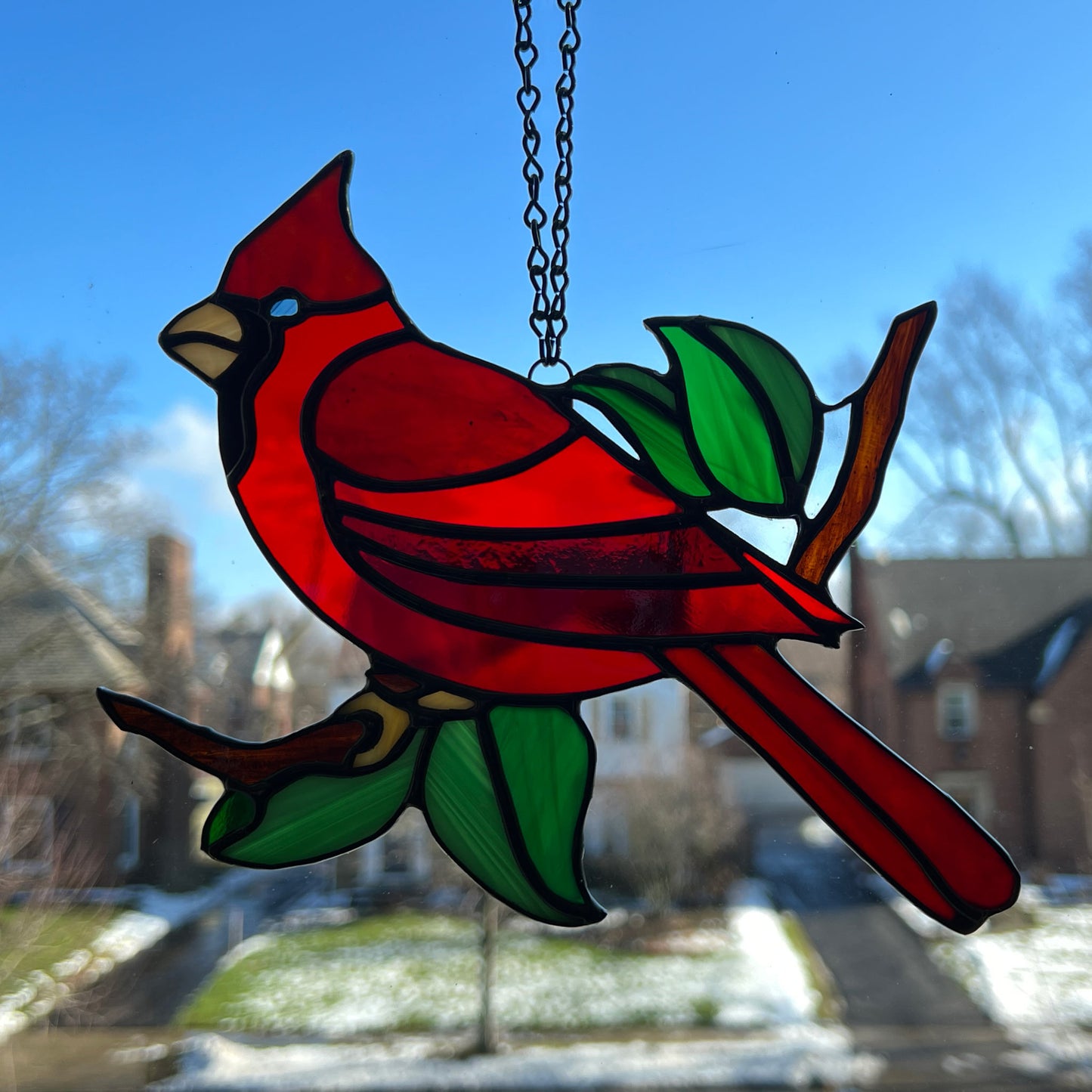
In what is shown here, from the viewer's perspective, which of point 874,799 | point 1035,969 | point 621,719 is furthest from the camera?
point 1035,969

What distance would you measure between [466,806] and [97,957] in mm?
1681

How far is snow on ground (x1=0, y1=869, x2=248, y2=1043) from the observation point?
1864 millimetres

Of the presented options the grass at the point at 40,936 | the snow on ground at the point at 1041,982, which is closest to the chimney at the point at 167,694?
the grass at the point at 40,936

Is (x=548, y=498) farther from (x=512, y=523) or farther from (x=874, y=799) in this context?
(x=874, y=799)

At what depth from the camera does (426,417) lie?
2.43 ft

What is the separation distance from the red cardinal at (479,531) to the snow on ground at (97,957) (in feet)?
4.77

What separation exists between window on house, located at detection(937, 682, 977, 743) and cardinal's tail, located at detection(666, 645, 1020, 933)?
124 cm

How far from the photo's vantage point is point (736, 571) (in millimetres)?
722

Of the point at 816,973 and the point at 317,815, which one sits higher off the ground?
the point at 317,815

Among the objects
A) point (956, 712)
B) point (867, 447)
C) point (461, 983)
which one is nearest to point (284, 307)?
point (867, 447)

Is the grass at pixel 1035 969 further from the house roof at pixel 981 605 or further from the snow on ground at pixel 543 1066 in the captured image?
the house roof at pixel 981 605

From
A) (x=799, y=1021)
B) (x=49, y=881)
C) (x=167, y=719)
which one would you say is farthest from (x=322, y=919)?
(x=167, y=719)

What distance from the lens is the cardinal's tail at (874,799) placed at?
0.68 metres

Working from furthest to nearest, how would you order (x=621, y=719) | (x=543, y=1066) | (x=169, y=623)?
(x=543, y=1066)
(x=169, y=623)
(x=621, y=719)
